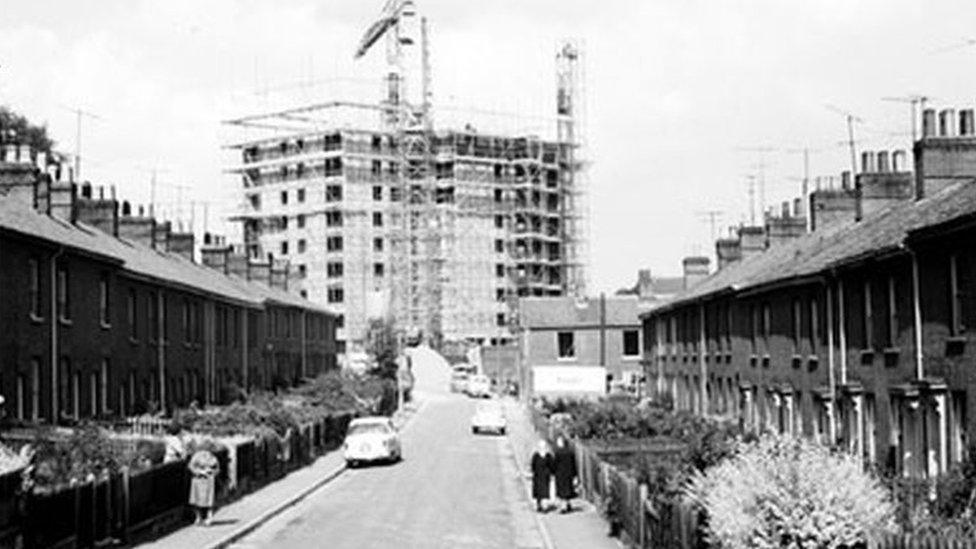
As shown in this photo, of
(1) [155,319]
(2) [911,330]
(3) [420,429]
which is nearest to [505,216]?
(3) [420,429]

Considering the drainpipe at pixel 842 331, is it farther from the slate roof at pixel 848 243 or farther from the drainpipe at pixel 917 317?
the drainpipe at pixel 917 317

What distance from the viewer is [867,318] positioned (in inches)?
1316

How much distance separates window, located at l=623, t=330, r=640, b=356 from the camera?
98.3 m

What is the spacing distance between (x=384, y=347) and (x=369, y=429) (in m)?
55.8

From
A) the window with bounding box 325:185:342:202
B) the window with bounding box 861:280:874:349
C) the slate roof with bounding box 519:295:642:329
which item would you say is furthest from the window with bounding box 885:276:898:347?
the window with bounding box 325:185:342:202

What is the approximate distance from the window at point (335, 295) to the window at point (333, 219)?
594cm

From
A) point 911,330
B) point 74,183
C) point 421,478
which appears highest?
point 74,183

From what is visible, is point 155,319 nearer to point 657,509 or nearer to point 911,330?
point 911,330

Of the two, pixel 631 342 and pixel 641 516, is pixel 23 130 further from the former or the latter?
pixel 641 516

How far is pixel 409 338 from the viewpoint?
136375mm

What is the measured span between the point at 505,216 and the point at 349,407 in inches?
3198

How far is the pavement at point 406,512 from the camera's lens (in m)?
29.1

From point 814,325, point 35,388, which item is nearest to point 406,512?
point 35,388

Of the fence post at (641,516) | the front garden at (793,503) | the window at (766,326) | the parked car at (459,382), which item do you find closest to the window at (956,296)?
the front garden at (793,503)
